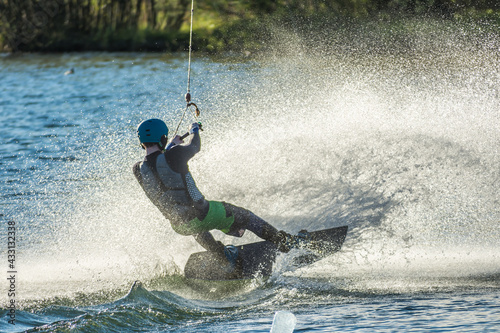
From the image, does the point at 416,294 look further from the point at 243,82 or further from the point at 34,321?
the point at 243,82

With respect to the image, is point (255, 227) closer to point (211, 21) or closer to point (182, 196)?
point (182, 196)

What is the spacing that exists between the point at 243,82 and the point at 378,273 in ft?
32.6

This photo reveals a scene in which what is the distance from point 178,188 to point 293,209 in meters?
2.30

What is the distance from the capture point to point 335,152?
9.12m

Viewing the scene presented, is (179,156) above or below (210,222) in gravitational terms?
above

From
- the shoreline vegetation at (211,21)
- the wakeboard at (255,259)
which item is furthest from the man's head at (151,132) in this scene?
the shoreline vegetation at (211,21)

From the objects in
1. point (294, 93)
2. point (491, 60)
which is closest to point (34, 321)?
point (294, 93)

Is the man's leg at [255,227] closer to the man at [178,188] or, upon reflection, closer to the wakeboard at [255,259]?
the man at [178,188]

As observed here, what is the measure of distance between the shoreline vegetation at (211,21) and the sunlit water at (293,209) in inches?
274

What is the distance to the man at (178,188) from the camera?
21.5ft

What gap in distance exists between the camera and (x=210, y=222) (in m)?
6.91

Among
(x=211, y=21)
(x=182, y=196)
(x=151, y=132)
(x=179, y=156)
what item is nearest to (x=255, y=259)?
(x=182, y=196)

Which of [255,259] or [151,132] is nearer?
[151,132]

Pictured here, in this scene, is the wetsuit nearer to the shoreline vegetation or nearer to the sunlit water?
the sunlit water
